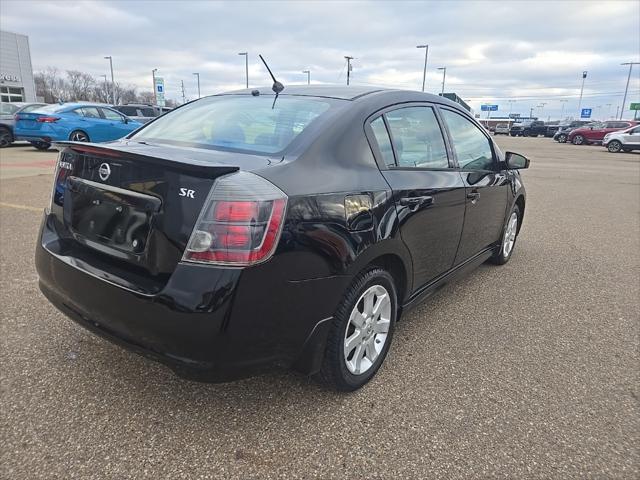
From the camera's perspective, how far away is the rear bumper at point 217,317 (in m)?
1.85

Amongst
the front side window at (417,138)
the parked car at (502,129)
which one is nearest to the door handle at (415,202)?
the front side window at (417,138)

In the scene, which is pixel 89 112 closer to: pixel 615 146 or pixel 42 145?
pixel 42 145

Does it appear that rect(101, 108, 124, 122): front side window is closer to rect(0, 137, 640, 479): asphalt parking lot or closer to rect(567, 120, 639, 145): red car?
rect(0, 137, 640, 479): asphalt parking lot

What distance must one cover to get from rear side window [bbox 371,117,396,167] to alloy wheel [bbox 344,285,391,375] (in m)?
0.71

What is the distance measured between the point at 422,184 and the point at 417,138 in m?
A: 0.38

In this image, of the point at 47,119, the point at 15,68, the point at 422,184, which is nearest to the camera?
the point at 422,184

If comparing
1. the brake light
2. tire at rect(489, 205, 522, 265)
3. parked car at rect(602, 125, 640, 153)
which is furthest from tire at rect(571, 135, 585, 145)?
tire at rect(489, 205, 522, 265)

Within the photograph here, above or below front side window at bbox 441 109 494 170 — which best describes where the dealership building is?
above

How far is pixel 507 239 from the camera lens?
15.7ft

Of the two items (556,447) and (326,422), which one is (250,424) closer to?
(326,422)

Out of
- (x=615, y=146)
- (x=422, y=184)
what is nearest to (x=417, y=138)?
(x=422, y=184)

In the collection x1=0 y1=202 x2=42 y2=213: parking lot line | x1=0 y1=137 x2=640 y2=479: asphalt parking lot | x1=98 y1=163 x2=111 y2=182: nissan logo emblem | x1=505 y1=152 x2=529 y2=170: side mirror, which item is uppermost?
x1=98 y1=163 x2=111 y2=182: nissan logo emblem

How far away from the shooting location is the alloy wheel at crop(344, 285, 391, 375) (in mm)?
2463

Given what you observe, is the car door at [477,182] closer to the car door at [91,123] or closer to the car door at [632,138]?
the car door at [91,123]
